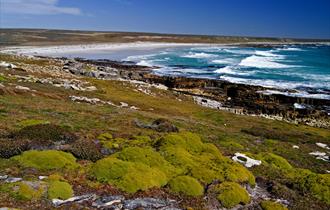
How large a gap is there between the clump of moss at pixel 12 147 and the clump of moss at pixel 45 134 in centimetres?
45

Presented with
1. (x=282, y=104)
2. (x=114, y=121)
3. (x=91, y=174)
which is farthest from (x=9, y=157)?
(x=282, y=104)

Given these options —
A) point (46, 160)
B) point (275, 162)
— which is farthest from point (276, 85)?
point (46, 160)

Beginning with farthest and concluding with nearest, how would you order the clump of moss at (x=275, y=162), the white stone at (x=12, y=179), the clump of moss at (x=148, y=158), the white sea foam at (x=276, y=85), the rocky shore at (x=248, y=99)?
the white sea foam at (x=276, y=85) < the rocky shore at (x=248, y=99) < the clump of moss at (x=275, y=162) < the clump of moss at (x=148, y=158) < the white stone at (x=12, y=179)

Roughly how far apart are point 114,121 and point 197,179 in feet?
33.2

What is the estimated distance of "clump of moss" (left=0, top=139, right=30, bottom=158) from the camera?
550 inches

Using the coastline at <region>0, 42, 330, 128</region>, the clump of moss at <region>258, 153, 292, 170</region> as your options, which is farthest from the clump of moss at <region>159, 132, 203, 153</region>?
the coastline at <region>0, 42, 330, 128</region>

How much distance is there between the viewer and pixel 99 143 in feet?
53.7

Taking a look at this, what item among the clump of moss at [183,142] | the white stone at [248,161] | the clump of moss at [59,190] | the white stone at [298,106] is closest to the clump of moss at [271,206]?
the white stone at [248,161]

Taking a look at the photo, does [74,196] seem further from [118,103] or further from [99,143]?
[118,103]

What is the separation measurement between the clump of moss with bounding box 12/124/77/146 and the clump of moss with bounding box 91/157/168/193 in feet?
9.95

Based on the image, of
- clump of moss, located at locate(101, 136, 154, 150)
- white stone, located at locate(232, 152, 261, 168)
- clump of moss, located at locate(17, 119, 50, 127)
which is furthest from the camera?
clump of moss, located at locate(17, 119, 50, 127)

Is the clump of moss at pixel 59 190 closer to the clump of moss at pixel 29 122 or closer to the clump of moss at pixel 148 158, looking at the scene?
the clump of moss at pixel 148 158

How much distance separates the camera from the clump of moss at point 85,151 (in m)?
14.6

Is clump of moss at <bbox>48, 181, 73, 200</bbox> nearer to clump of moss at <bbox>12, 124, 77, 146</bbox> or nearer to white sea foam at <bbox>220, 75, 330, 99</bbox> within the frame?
clump of moss at <bbox>12, 124, 77, 146</bbox>
